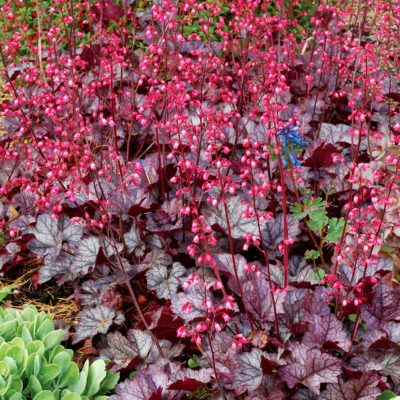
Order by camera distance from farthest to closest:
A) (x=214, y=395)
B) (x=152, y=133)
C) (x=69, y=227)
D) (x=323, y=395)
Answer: (x=152, y=133)
(x=69, y=227)
(x=214, y=395)
(x=323, y=395)

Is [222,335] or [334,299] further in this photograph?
[334,299]

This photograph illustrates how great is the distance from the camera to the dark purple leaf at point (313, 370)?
1902 millimetres

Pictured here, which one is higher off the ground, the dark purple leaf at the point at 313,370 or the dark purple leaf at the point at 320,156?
the dark purple leaf at the point at 320,156

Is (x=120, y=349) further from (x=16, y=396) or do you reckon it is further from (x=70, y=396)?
(x=16, y=396)

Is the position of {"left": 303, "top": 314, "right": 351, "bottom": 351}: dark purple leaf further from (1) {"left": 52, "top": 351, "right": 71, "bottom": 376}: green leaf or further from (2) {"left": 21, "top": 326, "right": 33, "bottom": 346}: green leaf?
(2) {"left": 21, "top": 326, "right": 33, "bottom": 346}: green leaf

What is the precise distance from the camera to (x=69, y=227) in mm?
2822

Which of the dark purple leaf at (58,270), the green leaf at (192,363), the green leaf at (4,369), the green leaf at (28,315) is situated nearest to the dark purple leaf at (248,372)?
the green leaf at (192,363)

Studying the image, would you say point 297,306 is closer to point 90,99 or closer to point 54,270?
point 54,270

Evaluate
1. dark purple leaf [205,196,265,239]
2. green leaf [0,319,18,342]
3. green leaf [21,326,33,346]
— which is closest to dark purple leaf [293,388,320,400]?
dark purple leaf [205,196,265,239]

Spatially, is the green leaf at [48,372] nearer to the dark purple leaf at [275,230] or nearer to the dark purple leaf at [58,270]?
the dark purple leaf at [58,270]

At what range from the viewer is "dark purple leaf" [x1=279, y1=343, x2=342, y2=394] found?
6.24ft

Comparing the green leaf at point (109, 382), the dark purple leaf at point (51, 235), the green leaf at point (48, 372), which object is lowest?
the green leaf at point (109, 382)

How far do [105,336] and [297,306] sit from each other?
0.90 metres

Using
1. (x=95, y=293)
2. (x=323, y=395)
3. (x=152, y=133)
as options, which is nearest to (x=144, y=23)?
(x=152, y=133)
